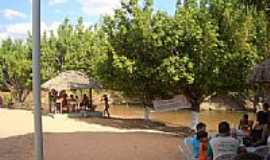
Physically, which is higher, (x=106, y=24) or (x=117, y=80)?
(x=106, y=24)

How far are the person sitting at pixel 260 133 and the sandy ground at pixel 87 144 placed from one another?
2.63 metres

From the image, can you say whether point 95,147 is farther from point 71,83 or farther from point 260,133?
point 71,83

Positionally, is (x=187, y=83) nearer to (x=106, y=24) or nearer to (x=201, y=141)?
(x=106, y=24)

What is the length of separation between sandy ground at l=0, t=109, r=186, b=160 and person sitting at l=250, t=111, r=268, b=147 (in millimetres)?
2627

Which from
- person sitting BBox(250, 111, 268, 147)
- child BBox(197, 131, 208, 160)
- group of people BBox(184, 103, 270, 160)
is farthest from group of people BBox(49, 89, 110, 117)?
child BBox(197, 131, 208, 160)

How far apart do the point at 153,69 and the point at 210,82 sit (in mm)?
2106

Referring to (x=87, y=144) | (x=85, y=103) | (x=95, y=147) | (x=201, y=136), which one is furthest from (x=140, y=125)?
(x=201, y=136)

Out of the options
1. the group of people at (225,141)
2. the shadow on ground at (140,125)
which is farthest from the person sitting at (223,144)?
the shadow on ground at (140,125)

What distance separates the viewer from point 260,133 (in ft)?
27.7

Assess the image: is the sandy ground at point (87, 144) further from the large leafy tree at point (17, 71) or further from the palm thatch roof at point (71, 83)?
the large leafy tree at point (17, 71)

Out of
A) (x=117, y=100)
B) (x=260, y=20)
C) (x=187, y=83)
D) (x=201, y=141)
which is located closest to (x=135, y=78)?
(x=187, y=83)

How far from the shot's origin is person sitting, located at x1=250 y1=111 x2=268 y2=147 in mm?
8122

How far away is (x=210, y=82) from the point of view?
59.9 ft

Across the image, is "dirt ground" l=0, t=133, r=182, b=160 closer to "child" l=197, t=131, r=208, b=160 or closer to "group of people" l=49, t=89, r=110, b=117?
"child" l=197, t=131, r=208, b=160
